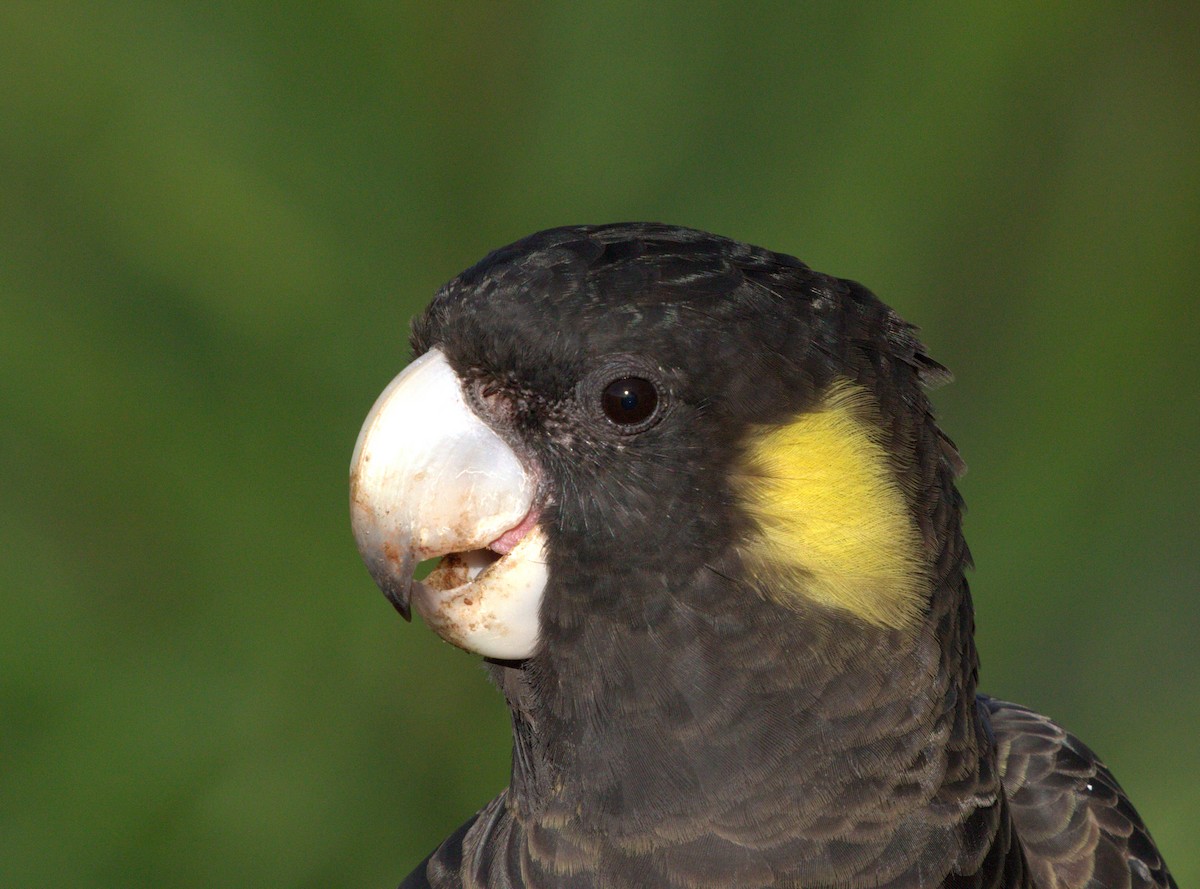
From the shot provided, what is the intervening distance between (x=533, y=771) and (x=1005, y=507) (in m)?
1.77

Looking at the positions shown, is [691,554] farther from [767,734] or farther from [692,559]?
[767,734]

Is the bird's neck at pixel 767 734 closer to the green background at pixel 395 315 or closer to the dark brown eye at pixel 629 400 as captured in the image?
the dark brown eye at pixel 629 400

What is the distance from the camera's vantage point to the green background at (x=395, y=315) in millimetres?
2322

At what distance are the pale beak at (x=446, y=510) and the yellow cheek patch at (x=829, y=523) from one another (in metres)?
0.28

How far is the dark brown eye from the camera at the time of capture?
1340 millimetres

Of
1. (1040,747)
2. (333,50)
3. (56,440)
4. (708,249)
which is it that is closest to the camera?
(708,249)

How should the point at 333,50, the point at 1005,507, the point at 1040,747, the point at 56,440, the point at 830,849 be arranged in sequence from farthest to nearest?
1. the point at 1005,507
2. the point at 333,50
3. the point at 56,440
4. the point at 1040,747
5. the point at 830,849

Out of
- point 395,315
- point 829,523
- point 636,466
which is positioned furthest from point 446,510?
point 395,315

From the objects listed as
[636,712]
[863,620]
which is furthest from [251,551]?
[863,620]

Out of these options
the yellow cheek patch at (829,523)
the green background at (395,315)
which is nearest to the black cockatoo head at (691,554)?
the yellow cheek patch at (829,523)

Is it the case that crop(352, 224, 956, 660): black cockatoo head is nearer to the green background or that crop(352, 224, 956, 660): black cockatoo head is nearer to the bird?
the bird

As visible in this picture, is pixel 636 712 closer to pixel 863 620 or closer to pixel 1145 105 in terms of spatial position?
pixel 863 620

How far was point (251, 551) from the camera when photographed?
7.98ft

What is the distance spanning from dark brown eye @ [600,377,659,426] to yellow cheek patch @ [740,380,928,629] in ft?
0.44
